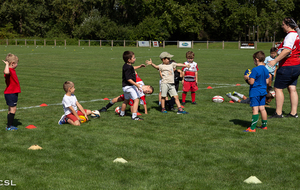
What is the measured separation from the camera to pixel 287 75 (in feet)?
27.3

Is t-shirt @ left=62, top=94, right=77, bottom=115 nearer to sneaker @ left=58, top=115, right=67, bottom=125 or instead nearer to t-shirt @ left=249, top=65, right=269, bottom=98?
sneaker @ left=58, top=115, right=67, bottom=125

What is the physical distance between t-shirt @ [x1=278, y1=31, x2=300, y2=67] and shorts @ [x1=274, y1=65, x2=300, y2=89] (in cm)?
10

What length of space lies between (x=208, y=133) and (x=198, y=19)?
69.9 m

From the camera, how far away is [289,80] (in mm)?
8375

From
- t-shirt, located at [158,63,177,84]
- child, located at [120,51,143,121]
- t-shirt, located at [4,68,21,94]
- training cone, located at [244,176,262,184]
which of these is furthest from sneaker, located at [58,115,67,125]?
training cone, located at [244,176,262,184]

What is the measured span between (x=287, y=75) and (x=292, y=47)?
68 cm

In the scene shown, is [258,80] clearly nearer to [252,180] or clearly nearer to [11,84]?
[252,180]

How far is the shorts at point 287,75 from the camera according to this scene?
27.1 feet

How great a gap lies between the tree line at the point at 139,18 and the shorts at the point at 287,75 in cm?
5999

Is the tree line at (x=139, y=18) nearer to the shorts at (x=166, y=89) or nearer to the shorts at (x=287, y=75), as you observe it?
the shorts at (x=166, y=89)

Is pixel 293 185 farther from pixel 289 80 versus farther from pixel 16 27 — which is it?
pixel 16 27

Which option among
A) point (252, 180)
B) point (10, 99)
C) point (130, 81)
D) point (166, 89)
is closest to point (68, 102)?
point (10, 99)

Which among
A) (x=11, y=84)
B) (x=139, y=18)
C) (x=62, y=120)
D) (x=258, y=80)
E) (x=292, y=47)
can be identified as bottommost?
(x=62, y=120)

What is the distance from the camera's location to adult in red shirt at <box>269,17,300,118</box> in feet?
26.1
